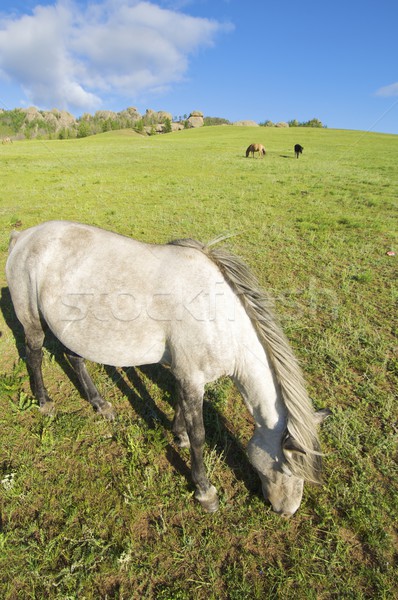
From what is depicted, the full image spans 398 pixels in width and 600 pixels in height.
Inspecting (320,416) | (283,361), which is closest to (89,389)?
(283,361)

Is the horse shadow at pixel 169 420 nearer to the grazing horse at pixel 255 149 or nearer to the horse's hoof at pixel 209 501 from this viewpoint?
the horse's hoof at pixel 209 501

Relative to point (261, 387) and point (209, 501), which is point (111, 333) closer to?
point (261, 387)

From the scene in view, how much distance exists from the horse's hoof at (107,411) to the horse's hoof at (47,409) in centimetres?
60

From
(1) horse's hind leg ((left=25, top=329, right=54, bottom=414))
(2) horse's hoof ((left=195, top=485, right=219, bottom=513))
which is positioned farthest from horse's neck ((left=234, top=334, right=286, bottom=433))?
(1) horse's hind leg ((left=25, top=329, right=54, bottom=414))

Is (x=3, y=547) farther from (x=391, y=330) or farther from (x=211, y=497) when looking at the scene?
(x=391, y=330)

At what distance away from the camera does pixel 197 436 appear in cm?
291

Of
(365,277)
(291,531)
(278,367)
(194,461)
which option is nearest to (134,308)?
(278,367)

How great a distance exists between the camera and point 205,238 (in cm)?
907

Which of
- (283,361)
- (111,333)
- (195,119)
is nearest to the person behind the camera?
(283,361)

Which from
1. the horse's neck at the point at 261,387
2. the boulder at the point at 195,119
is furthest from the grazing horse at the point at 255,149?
the boulder at the point at 195,119

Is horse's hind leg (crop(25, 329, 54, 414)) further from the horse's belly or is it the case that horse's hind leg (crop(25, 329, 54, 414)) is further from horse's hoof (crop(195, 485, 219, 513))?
horse's hoof (crop(195, 485, 219, 513))

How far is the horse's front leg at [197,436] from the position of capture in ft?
9.18

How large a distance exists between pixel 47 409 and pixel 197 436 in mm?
2145

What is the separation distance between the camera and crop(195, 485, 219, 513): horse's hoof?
2.94 metres
